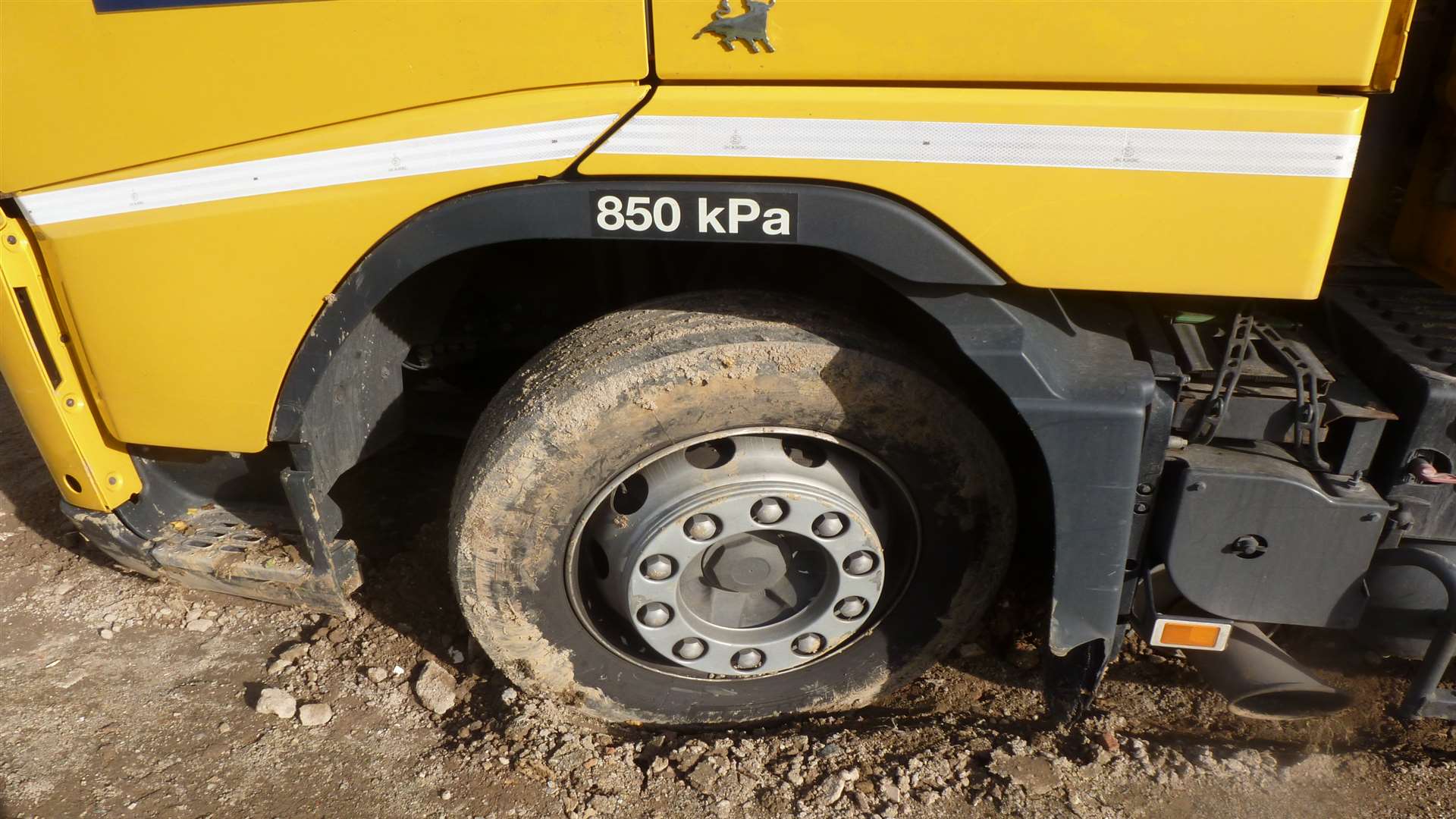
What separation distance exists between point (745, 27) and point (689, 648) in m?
1.46

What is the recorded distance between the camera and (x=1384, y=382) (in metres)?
2.07

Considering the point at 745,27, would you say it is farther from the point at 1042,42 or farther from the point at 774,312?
the point at 774,312

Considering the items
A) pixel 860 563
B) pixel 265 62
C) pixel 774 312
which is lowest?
pixel 860 563

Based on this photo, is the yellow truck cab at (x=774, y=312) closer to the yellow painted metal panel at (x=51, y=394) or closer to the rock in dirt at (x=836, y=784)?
the yellow painted metal panel at (x=51, y=394)

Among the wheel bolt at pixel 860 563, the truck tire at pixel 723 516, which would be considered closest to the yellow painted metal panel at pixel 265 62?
the truck tire at pixel 723 516

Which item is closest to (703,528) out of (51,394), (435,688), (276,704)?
(435,688)

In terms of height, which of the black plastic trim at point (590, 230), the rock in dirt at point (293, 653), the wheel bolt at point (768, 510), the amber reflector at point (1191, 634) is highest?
the black plastic trim at point (590, 230)

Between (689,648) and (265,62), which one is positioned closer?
(265,62)

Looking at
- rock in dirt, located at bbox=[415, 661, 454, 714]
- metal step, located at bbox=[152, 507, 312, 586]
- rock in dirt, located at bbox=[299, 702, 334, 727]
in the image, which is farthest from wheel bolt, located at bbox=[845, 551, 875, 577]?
rock in dirt, located at bbox=[299, 702, 334, 727]

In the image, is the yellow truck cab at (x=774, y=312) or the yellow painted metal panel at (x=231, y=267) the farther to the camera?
the yellow painted metal panel at (x=231, y=267)

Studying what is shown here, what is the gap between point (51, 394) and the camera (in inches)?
87.3

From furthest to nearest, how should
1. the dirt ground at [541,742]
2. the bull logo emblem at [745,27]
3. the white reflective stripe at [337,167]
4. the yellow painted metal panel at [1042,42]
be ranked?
the dirt ground at [541,742]
the white reflective stripe at [337,167]
the bull logo emblem at [745,27]
the yellow painted metal panel at [1042,42]

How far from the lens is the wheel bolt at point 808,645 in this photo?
2398 mm

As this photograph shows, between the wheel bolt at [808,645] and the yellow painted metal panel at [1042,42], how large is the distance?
4.48 ft
